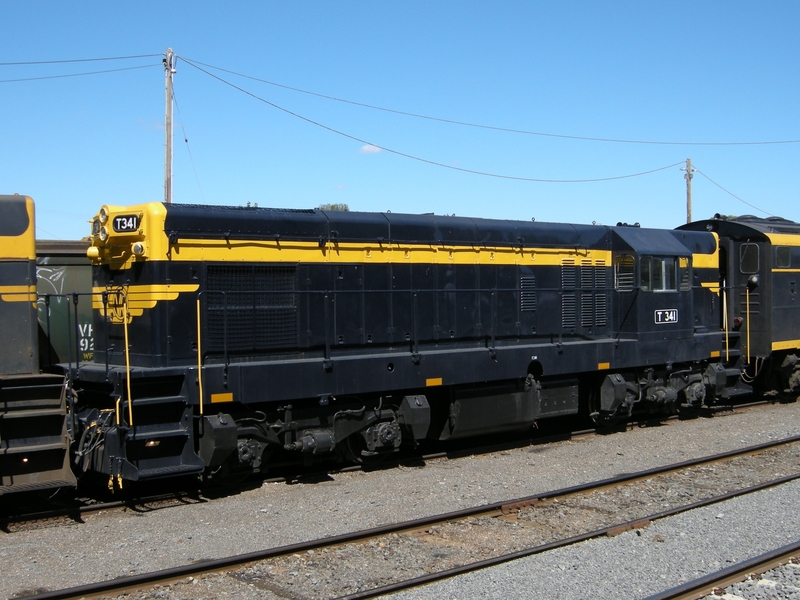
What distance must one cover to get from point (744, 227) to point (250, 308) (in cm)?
1030

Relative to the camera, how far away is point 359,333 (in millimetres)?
9625

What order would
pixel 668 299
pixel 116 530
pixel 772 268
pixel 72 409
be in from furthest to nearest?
pixel 772 268, pixel 668 299, pixel 72 409, pixel 116 530

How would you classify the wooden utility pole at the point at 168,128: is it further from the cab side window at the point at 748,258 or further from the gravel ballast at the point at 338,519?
the cab side window at the point at 748,258

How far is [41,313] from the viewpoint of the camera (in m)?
10.2

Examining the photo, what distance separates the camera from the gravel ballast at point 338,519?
611 centimetres

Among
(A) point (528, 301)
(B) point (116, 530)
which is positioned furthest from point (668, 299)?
(B) point (116, 530)

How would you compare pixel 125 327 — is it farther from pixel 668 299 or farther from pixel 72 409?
pixel 668 299

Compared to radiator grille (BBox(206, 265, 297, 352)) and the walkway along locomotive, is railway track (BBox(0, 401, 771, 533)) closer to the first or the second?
the walkway along locomotive

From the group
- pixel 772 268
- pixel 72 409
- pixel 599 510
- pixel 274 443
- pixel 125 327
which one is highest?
pixel 772 268

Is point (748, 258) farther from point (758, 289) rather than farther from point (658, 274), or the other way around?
point (658, 274)

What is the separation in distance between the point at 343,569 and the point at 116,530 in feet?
8.40

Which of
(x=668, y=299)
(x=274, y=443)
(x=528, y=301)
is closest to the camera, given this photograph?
(x=274, y=443)

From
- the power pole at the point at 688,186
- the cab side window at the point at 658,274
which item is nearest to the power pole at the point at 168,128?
the cab side window at the point at 658,274

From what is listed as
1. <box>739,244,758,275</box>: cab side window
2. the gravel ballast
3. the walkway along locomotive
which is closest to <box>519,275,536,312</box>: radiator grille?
the walkway along locomotive
